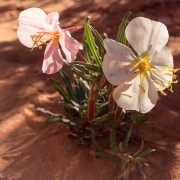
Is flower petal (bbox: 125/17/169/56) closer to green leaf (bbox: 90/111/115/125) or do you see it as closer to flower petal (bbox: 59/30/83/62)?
flower petal (bbox: 59/30/83/62)

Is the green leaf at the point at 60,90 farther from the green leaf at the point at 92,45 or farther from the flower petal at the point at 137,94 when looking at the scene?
the flower petal at the point at 137,94

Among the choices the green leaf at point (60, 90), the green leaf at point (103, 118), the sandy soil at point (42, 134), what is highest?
the green leaf at point (60, 90)

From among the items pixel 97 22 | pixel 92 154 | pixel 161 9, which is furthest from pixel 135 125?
pixel 161 9

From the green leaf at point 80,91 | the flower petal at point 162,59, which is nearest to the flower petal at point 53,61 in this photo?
the flower petal at point 162,59

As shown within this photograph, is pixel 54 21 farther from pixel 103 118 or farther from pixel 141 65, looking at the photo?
pixel 103 118

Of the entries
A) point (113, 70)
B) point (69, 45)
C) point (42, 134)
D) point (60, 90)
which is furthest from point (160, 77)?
point (42, 134)

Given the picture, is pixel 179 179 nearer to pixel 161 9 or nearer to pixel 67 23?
pixel 67 23
